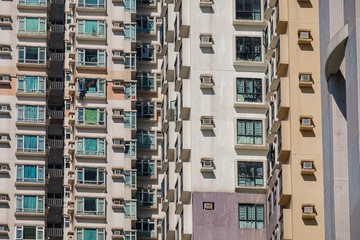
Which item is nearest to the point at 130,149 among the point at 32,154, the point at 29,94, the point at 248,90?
the point at 32,154

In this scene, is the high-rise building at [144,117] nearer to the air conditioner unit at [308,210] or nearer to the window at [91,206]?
the window at [91,206]

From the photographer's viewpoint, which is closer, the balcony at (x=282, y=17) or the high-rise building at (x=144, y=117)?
the balcony at (x=282, y=17)

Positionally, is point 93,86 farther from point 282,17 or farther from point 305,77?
point 305,77

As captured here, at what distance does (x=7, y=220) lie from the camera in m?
93.6

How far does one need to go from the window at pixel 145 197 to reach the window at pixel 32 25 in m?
13.8

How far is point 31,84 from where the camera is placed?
97188 mm

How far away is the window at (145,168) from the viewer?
95625 millimetres

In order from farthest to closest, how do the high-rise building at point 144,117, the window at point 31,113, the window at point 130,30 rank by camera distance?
the window at point 130,30, the window at point 31,113, the high-rise building at point 144,117

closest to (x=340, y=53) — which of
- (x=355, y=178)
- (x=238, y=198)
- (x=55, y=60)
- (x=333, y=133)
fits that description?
(x=333, y=133)

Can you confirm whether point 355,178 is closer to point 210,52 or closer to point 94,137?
point 210,52

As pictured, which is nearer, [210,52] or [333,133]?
[333,133]

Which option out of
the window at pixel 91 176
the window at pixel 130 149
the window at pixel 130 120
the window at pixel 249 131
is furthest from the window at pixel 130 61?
the window at pixel 249 131

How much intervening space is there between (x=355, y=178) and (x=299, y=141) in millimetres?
16373

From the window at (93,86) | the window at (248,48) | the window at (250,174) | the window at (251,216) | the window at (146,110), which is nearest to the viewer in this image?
the window at (251,216)
